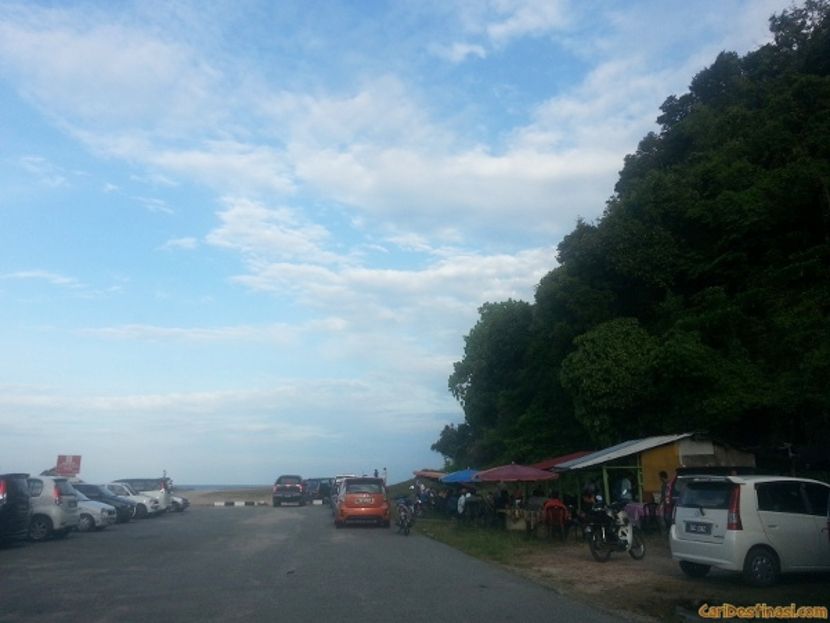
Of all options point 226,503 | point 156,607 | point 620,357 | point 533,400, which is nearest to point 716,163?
Result: point 620,357

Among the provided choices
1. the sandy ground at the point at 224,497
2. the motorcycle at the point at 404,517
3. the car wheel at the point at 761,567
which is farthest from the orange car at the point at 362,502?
the sandy ground at the point at 224,497

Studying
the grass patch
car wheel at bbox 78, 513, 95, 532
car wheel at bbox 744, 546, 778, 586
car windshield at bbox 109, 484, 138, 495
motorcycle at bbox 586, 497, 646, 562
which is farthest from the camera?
car windshield at bbox 109, 484, 138, 495

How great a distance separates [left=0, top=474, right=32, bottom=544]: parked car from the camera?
61.1 feet

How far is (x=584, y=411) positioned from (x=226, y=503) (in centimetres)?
3041

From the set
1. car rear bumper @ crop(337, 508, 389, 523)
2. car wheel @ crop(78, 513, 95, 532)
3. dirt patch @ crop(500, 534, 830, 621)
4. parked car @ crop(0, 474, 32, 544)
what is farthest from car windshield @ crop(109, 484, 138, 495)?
dirt patch @ crop(500, 534, 830, 621)

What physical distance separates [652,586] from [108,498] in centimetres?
2351

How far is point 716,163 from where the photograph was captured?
111 feet

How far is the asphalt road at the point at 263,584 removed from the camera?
9820mm

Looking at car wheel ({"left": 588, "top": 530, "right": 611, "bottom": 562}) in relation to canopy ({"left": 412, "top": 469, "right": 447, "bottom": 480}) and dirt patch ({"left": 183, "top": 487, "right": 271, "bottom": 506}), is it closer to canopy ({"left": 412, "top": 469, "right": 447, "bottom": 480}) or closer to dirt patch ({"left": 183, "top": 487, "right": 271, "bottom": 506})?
canopy ({"left": 412, "top": 469, "right": 447, "bottom": 480})

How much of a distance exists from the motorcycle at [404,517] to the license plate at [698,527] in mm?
12566

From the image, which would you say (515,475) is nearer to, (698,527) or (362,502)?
(362,502)

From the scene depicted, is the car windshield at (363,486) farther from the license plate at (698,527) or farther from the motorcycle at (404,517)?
the license plate at (698,527)

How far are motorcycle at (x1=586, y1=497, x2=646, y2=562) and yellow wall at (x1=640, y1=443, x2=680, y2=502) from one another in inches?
197

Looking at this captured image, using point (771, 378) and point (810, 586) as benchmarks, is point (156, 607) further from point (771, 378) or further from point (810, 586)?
point (771, 378)
